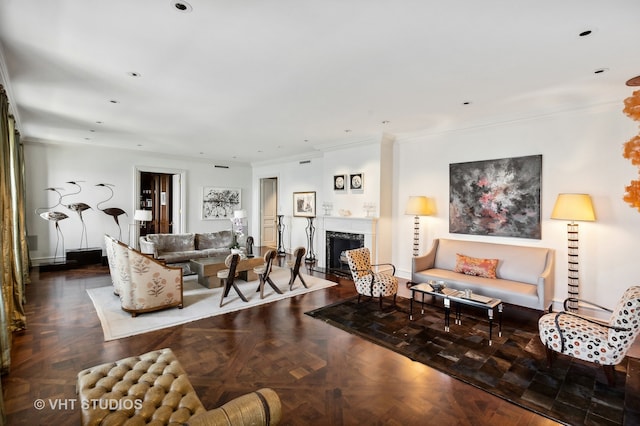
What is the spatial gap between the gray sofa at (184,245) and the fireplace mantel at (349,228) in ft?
7.15

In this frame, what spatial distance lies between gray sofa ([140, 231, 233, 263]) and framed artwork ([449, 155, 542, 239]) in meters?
4.94

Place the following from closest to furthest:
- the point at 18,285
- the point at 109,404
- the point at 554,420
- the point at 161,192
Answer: the point at 109,404 < the point at 554,420 < the point at 18,285 < the point at 161,192

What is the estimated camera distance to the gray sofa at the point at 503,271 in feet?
13.1

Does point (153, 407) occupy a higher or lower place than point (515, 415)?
higher

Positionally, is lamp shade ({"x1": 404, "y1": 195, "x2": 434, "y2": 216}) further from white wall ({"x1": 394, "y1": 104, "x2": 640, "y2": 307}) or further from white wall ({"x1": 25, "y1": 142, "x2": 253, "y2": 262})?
white wall ({"x1": 25, "y1": 142, "x2": 253, "y2": 262})

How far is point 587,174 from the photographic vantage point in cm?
417

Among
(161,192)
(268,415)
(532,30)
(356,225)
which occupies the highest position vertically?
(532,30)

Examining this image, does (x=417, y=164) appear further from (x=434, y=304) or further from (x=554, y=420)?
(x=554, y=420)

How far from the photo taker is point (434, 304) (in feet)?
15.4

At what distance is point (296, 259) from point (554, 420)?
3792 millimetres

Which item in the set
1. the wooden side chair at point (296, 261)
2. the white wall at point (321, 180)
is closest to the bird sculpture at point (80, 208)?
the white wall at point (321, 180)

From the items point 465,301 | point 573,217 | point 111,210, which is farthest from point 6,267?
point 573,217

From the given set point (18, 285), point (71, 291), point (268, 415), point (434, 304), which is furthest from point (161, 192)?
point (268, 415)

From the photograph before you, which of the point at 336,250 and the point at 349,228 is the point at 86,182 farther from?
the point at 349,228
